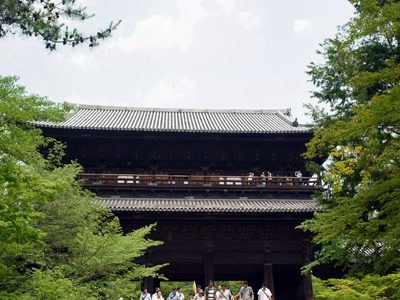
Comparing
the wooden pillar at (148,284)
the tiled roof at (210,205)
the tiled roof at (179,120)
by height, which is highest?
the tiled roof at (179,120)

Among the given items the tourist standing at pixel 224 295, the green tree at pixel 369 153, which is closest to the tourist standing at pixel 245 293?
the tourist standing at pixel 224 295

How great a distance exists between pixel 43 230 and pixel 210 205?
9.07 meters

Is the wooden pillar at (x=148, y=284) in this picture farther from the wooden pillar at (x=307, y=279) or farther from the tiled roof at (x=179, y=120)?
the tiled roof at (x=179, y=120)

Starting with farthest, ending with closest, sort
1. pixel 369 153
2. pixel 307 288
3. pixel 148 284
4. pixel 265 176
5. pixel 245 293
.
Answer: pixel 265 176 < pixel 307 288 < pixel 148 284 < pixel 245 293 < pixel 369 153

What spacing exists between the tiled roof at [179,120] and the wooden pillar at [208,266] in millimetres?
6092

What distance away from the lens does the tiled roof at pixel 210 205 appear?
19938mm

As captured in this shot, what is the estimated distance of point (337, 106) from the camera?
17453 mm

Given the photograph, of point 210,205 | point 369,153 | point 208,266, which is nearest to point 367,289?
point 369,153

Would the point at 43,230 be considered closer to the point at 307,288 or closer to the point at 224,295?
the point at 224,295

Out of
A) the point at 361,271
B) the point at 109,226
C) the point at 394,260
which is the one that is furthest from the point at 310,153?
the point at 109,226

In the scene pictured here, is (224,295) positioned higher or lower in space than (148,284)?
lower

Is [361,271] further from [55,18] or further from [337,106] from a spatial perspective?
[55,18]

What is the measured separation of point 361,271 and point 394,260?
16.8ft

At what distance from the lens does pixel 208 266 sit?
834 inches
